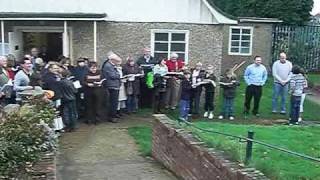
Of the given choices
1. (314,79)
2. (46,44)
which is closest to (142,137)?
(46,44)

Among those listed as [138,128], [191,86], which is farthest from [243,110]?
[138,128]

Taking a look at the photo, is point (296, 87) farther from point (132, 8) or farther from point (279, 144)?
point (132, 8)

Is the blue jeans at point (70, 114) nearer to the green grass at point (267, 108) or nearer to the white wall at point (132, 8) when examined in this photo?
the white wall at point (132, 8)

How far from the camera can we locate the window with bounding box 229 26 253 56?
2853cm

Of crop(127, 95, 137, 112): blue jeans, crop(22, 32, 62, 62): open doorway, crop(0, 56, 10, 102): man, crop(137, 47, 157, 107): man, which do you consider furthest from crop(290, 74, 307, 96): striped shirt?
crop(22, 32, 62, 62): open doorway

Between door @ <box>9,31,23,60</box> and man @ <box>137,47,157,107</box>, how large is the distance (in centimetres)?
405

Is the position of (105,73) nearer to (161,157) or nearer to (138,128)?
(138,128)

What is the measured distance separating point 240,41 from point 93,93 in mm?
15903

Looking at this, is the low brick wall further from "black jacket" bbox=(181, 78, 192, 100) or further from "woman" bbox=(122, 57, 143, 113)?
"woman" bbox=(122, 57, 143, 113)

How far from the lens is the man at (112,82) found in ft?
47.4

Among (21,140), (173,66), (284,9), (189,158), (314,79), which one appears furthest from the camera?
(284,9)

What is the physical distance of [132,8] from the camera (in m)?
17.3

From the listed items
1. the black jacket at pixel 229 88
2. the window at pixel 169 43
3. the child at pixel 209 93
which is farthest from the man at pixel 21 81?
the window at pixel 169 43

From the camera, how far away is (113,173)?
33.0ft
